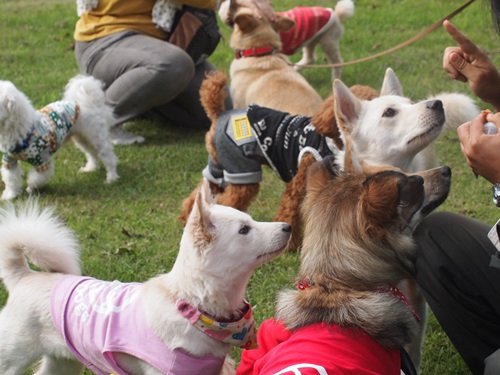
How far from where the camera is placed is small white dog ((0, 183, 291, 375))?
2658 mm

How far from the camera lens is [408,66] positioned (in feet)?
26.3

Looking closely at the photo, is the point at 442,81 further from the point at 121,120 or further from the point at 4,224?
the point at 4,224

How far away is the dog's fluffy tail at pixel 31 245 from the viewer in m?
2.87

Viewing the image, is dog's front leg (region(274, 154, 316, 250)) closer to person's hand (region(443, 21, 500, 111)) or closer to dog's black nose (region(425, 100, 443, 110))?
dog's black nose (region(425, 100, 443, 110))

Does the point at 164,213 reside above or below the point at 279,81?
below

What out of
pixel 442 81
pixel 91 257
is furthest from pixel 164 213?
pixel 442 81

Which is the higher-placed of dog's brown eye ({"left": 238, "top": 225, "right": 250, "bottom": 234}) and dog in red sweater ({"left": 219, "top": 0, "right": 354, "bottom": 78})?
dog's brown eye ({"left": 238, "top": 225, "right": 250, "bottom": 234})

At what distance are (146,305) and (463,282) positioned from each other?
1.31m

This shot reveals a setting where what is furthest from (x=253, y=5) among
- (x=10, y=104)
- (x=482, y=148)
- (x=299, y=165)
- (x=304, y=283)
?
(x=304, y=283)

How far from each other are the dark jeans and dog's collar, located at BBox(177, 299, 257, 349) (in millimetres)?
740

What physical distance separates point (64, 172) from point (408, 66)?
432 cm

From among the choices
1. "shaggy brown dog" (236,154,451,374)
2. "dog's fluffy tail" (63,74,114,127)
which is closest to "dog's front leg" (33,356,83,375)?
"shaggy brown dog" (236,154,451,374)

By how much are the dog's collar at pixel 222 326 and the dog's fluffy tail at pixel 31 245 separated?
2.14 ft

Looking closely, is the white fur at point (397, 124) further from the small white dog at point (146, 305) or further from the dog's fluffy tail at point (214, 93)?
the small white dog at point (146, 305)
